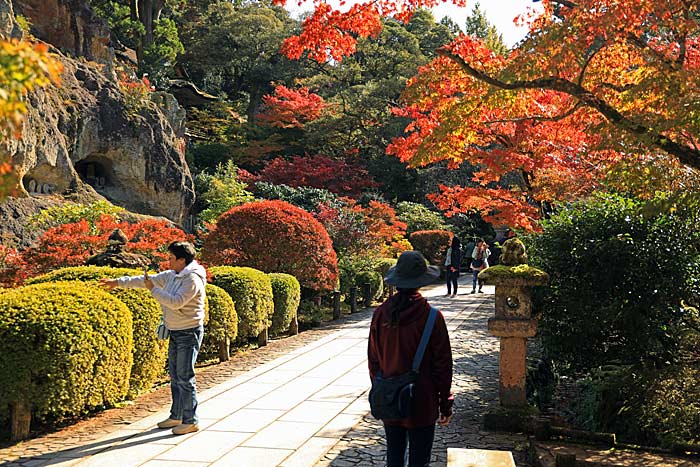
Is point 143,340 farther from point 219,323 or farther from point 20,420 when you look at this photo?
point 219,323

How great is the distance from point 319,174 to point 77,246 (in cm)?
1670

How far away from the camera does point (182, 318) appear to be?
5672mm

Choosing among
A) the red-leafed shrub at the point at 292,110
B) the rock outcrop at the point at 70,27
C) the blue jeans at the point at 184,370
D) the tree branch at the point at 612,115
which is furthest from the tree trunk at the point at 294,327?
the red-leafed shrub at the point at 292,110

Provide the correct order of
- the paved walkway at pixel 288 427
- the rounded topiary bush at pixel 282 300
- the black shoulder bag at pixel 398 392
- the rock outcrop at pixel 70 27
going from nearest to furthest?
the black shoulder bag at pixel 398 392, the paved walkway at pixel 288 427, the rounded topiary bush at pixel 282 300, the rock outcrop at pixel 70 27

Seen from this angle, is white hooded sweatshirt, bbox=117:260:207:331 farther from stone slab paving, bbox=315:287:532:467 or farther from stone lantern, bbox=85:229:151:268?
stone lantern, bbox=85:229:151:268

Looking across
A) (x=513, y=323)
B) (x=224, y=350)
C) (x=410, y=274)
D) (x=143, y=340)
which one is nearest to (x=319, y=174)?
(x=224, y=350)

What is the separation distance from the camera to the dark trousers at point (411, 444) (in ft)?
11.9

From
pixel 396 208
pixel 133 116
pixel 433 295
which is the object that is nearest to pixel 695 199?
pixel 433 295

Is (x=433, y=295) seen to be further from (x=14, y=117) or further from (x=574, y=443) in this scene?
(x=14, y=117)

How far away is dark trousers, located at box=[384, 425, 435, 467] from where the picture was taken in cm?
361

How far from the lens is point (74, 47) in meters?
18.6

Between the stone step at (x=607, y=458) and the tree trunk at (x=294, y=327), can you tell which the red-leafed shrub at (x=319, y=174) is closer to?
the tree trunk at (x=294, y=327)

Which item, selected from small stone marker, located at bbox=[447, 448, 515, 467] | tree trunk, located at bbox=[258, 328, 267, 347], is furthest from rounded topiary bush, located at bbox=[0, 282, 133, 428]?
tree trunk, located at bbox=[258, 328, 267, 347]

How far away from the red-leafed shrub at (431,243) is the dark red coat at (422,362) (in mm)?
22928
